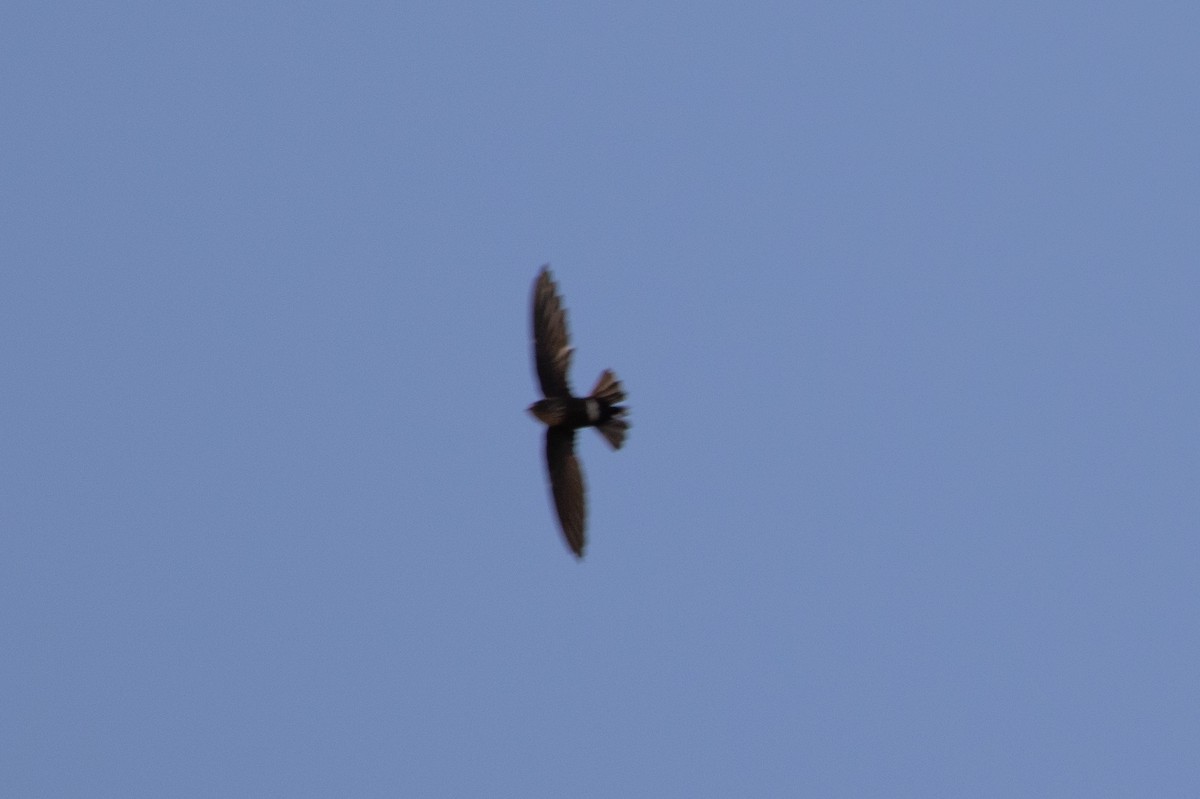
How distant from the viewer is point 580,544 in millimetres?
15844

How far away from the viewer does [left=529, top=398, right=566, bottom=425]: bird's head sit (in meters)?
15.6

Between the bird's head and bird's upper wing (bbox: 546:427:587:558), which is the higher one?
the bird's head

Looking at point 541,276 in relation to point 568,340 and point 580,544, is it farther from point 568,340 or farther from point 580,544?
point 580,544

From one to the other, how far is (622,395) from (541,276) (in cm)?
119

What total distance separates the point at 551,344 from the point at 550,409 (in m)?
0.53

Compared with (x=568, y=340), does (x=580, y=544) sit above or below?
below

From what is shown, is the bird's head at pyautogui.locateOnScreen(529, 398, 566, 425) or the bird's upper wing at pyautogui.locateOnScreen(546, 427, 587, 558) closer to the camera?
the bird's head at pyautogui.locateOnScreen(529, 398, 566, 425)

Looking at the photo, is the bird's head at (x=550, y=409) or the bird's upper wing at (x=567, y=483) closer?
the bird's head at (x=550, y=409)

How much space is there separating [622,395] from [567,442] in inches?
27.3

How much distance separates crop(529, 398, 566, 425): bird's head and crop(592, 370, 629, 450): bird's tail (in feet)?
0.90

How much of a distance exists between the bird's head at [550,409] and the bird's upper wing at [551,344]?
0.41 feet

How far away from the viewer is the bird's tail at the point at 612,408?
15500 millimetres

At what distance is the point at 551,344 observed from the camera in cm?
1586

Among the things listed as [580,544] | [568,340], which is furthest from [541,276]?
[580,544]
